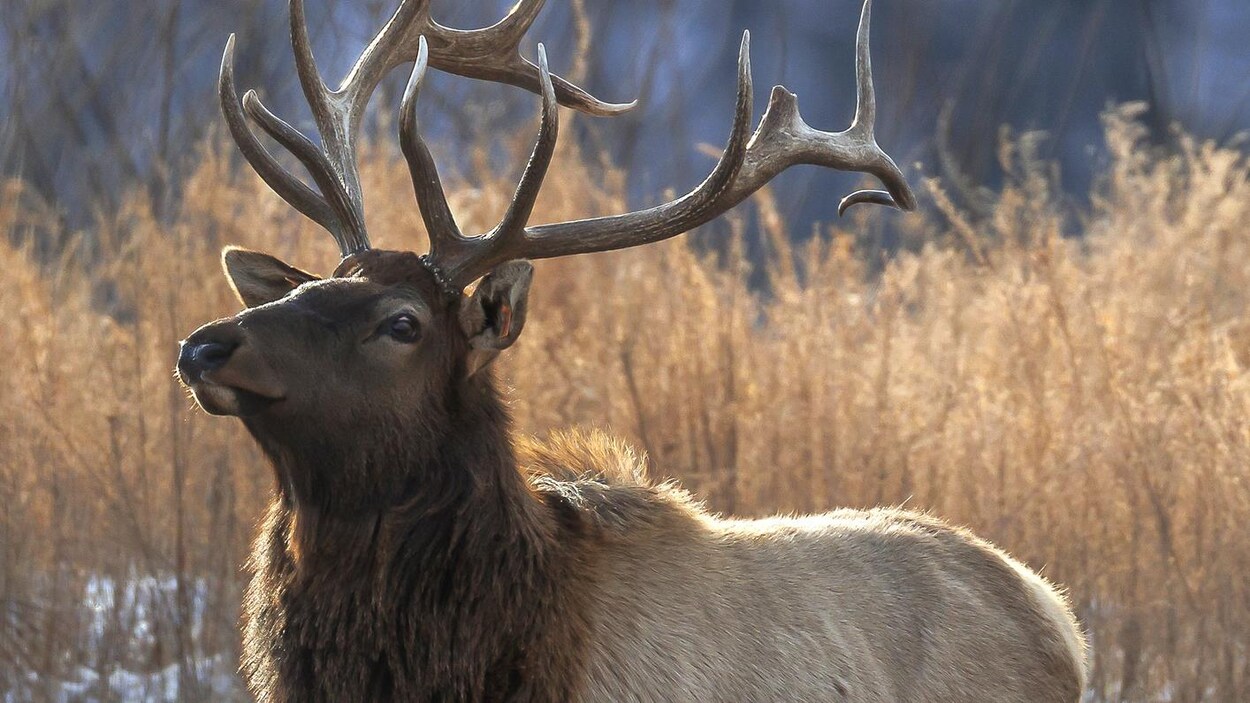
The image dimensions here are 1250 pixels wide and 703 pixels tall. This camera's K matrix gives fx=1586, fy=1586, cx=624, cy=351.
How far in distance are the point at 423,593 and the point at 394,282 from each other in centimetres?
70

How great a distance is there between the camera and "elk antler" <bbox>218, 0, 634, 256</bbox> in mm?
3969

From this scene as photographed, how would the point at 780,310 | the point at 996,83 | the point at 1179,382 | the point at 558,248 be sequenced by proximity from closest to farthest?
1. the point at 558,248
2. the point at 1179,382
3. the point at 780,310
4. the point at 996,83

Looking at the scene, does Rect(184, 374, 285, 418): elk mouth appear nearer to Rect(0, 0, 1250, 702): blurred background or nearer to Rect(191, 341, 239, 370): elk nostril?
Rect(191, 341, 239, 370): elk nostril

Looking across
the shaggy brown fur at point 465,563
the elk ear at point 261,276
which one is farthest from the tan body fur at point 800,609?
the elk ear at point 261,276

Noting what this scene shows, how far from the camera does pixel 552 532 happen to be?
11.7 ft

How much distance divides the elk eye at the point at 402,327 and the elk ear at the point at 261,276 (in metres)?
0.46

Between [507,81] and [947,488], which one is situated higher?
[507,81]

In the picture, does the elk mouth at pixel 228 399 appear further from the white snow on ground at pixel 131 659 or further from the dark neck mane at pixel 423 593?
the white snow on ground at pixel 131 659

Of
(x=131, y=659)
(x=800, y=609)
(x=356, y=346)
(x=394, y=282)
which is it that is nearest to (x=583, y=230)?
(x=394, y=282)

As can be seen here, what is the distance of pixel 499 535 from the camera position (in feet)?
11.4

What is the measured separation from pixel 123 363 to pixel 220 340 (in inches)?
127

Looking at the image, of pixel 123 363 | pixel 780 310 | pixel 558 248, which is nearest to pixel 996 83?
pixel 780 310

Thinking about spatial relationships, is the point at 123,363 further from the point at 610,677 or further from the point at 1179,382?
the point at 1179,382

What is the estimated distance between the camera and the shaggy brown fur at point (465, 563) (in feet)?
11.1
